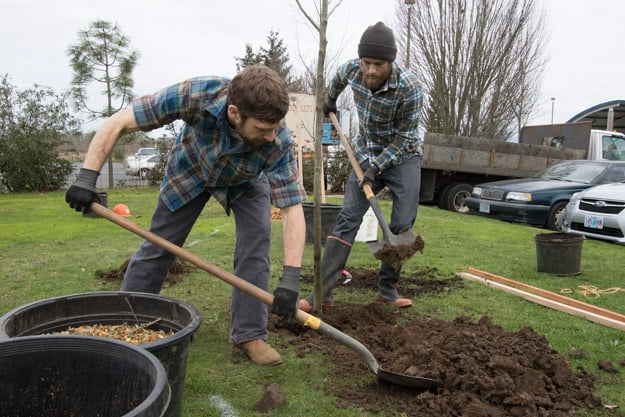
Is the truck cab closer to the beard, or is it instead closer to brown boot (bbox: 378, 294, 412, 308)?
brown boot (bbox: 378, 294, 412, 308)

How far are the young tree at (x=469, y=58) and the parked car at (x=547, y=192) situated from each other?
26.2 feet

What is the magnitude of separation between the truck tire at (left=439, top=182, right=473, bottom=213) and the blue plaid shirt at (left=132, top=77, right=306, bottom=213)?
10934 mm

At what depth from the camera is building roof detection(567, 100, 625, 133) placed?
23.0 metres

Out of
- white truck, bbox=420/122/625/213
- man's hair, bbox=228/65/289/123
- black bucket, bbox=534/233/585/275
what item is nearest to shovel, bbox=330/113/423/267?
man's hair, bbox=228/65/289/123

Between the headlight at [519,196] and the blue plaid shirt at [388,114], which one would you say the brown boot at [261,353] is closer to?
the blue plaid shirt at [388,114]

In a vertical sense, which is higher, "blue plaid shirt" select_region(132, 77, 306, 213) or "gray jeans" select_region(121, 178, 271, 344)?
"blue plaid shirt" select_region(132, 77, 306, 213)

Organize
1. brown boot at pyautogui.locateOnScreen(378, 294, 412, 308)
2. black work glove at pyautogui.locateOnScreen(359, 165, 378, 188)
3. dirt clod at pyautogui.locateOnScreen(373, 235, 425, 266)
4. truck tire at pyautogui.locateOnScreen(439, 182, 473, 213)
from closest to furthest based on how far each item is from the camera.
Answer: dirt clod at pyautogui.locateOnScreen(373, 235, 425, 266)
black work glove at pyautogui.locateOnScreen(359, 165, 378, 188)
brown boot at pyautogui.locateOnScreen(378, 294, 412, 308)
truck tire at pyautogui.locateOnScreen(439, 182, 473, 213)

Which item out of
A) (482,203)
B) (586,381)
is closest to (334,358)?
(586,381)

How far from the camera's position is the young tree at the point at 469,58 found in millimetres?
→ 18656

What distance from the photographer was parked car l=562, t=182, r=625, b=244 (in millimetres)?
8398

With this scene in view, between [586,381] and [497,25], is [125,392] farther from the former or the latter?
[497,25]

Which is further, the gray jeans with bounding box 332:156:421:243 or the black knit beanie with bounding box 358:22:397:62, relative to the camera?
the gray jeans with bounding box 332:156:421:243

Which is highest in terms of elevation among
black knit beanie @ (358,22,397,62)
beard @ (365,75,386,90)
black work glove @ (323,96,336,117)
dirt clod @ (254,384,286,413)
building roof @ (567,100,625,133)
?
building roof @ (567,100,625,133)

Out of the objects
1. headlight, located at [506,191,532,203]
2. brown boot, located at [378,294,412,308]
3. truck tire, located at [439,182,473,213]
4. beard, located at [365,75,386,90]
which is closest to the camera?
beard, located at [365,75,386,90]
